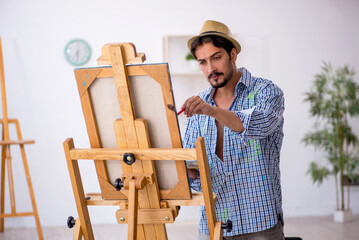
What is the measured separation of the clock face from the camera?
4496 mm

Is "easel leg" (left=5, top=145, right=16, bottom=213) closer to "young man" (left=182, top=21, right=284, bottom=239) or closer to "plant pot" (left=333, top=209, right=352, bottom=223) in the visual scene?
"young man" (left=182, top=21, right=284, bottom=239)

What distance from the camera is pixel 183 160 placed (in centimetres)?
147

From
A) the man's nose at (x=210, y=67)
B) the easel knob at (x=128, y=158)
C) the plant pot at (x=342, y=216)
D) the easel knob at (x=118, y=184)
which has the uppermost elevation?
the man's nose at (x=210, y=67)

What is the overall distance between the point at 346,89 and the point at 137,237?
3.34 metres

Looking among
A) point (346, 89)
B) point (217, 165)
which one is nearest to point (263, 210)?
point (217, 165)

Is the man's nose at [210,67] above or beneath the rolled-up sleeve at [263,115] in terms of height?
above

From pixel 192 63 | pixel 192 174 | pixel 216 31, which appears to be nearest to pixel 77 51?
pixel 192 63

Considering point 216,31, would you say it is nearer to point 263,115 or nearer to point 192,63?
point 263,115

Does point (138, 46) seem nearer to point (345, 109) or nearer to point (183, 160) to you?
point (345, 109)

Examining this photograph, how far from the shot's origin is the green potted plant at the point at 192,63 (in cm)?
439

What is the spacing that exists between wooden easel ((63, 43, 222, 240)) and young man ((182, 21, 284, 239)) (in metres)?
0.26

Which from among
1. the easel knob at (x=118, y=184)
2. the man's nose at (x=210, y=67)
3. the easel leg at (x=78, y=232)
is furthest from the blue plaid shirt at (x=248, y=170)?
the easel leg at (x=78, y=232)

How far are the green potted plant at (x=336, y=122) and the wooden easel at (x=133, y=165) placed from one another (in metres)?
3.18

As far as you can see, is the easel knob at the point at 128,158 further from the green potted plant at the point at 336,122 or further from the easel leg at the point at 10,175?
the green potted plant at the point at 336,122
